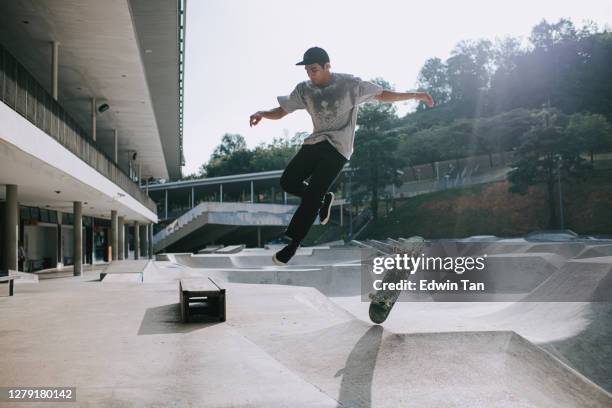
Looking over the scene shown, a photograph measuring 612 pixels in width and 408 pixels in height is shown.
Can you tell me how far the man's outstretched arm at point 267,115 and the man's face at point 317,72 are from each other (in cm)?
56

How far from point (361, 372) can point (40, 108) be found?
36.7ft

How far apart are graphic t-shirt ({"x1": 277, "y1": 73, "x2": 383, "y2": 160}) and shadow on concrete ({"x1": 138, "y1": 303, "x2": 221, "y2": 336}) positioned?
371 centimetres

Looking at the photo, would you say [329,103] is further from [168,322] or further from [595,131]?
[595,131]

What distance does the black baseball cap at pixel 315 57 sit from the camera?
14.2ft

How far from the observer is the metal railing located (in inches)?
406

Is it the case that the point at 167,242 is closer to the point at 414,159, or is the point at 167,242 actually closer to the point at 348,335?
the point at 414,159

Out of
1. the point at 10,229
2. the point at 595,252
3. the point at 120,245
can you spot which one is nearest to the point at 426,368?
the point at 595,252

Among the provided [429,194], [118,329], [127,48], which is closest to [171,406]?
[118,329]

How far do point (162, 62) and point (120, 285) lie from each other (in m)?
10.1

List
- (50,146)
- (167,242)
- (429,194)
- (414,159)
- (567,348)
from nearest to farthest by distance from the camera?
(567,348) < (50,146) < (167,242) < (429,194) < (414,159)

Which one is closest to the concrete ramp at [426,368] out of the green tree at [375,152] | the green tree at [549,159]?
the green tree at [549,159]

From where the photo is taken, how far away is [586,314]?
28.4 feet

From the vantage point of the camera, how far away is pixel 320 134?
4.48 m

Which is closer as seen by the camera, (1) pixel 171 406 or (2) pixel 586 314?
(1) pixel 171 406
